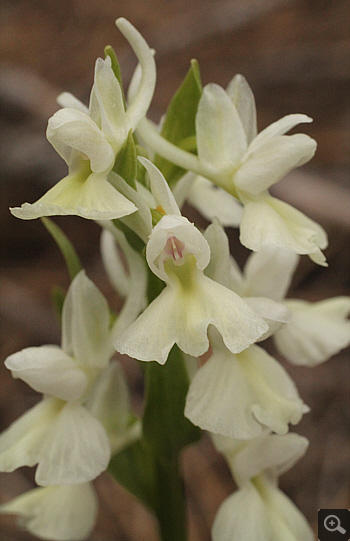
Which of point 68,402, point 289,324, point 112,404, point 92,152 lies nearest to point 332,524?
point 289,324

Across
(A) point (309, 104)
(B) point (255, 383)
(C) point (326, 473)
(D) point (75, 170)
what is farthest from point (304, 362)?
(A) point (309, 104)

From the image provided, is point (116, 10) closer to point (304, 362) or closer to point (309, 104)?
point (309, 104)

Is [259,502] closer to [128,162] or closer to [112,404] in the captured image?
[112,404]

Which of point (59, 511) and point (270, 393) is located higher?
point (270, 393)

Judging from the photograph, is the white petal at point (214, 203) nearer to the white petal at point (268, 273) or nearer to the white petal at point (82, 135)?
the white petal at point (268, 273)

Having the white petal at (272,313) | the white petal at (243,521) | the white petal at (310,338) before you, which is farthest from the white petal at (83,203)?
the white petal at (243,521)

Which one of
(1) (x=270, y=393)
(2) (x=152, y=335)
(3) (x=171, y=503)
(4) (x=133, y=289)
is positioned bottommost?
(3) (x=171, y=503)
